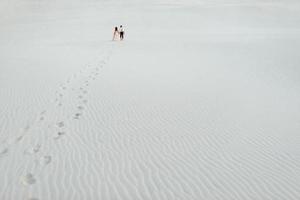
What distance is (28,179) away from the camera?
223 inches

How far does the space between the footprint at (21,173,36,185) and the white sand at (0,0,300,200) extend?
1cm

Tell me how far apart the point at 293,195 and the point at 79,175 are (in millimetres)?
3075

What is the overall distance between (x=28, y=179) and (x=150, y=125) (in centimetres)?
315

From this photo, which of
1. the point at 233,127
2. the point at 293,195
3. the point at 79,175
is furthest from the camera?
the point at 233,127

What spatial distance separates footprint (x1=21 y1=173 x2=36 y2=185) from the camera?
5559mm

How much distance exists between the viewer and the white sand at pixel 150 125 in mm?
5645

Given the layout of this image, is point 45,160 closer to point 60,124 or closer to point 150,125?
point 60,124

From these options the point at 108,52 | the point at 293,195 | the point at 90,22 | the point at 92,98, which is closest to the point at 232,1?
the point at 90,22

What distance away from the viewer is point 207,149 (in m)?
7.00

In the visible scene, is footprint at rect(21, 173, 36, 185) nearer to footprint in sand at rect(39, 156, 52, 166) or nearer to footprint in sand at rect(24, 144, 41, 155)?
footprint in sand at rect(39, 156, 52, 166)

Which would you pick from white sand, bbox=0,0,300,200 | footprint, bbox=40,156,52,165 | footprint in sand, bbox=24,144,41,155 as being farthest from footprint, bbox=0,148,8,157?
footprint, bbox=40,156,52,165

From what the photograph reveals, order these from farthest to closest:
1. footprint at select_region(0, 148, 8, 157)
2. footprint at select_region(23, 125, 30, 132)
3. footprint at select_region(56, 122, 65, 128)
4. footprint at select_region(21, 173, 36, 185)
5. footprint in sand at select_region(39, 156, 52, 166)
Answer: footprint at select_region(56, 122, 65, 128) → footprint at select_region(23, 125, 30, 132) → footprint at select_region(0, 148, 8, 157) → footprint in sand at select_region(39, 156, 52, 166) → footprint at select_region(21, 173, 36, 185)

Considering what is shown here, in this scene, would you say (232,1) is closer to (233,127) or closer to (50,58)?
(50,58)

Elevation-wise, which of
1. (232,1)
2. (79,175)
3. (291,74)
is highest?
(232,1)
